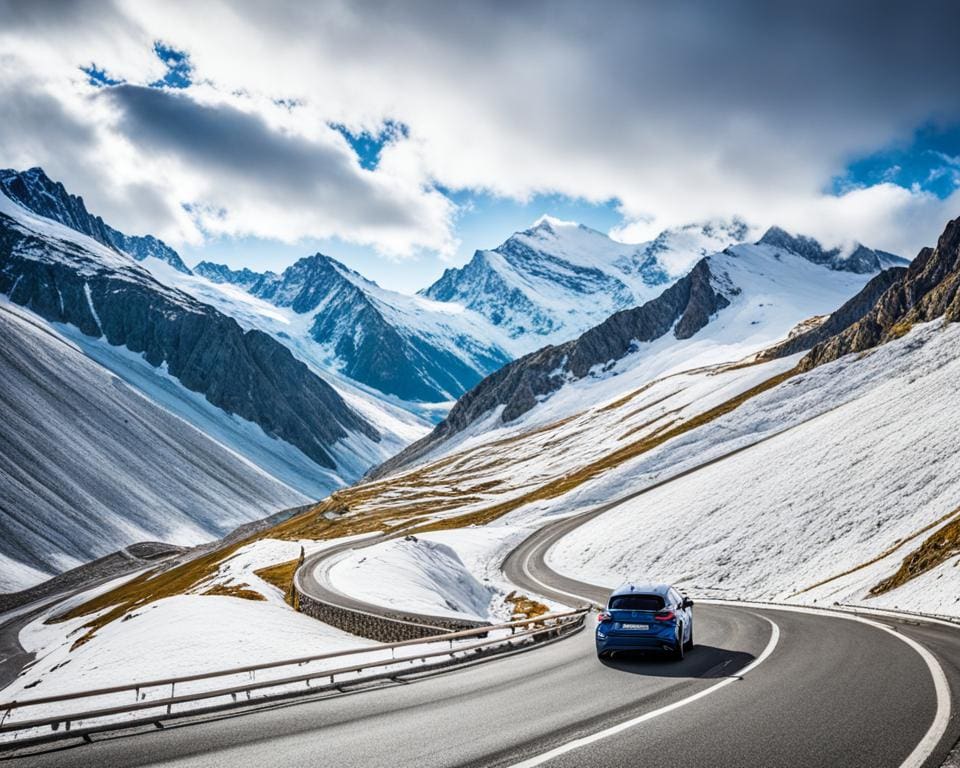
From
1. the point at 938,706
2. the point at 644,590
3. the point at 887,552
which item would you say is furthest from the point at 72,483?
the point at 938,706

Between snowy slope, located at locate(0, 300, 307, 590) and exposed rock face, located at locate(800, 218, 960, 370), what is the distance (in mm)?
153554

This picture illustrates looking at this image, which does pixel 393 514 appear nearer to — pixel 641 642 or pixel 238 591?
pixel 238 591

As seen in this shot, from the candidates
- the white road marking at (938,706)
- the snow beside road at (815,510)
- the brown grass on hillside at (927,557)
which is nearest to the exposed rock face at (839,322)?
the snow beside road at (815,510)

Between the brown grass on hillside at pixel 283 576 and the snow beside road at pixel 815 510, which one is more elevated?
the snow beside road at pixel 815 510

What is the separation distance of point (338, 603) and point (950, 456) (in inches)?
1870

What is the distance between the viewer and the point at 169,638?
33188mm

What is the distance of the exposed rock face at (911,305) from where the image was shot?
9031 centimetres

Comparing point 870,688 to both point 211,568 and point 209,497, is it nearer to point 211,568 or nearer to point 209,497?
point 211,568

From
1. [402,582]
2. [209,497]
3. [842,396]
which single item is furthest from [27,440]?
[842,396]

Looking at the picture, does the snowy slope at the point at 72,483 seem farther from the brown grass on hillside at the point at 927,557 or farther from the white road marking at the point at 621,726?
the white road marking at the point at 621,726

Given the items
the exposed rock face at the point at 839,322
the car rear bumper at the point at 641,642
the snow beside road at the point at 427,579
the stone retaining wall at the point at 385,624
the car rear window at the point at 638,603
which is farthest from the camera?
the exposed rock face at the point at 839,322

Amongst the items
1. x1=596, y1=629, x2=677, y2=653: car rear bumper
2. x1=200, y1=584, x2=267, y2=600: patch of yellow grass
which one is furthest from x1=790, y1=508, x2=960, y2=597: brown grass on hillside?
x1=200, y1=584, x2=267, y2=600: patch of yellow grass

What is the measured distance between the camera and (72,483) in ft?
494

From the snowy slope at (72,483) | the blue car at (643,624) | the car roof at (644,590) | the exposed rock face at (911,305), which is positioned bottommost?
the snowy slope at (72,483)
